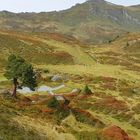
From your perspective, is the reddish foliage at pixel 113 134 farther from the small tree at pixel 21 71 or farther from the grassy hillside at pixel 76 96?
the small tree at pixel 21 71

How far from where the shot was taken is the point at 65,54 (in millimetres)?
139250

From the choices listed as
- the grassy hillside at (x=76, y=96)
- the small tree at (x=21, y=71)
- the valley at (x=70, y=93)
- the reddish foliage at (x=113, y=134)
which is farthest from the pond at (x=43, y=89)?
the reddish foliage at (x=113, y=134)

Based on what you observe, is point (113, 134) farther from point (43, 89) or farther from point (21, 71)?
point (43, 89)

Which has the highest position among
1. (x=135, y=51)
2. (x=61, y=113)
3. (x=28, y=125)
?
(x=28, y=125)

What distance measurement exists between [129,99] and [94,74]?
33549 mm

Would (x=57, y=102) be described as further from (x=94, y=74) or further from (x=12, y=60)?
(x=94, y=74)

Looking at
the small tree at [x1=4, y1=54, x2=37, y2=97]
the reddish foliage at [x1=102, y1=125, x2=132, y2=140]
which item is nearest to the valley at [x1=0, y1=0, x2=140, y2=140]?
the reddish foliage at [x1=102, y1=125, x2=132, y2=140]

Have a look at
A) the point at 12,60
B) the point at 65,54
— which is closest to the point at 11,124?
the point at 12,60

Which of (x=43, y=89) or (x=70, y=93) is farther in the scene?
(x=43, y=89)

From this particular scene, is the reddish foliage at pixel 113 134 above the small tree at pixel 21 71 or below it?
below

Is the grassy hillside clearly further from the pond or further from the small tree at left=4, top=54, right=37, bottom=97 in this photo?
the small tree at left=4, top=54, right=37, bottom=97

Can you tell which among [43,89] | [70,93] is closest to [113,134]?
[70,93]

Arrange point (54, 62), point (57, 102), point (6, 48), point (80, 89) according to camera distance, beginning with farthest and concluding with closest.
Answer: point (6, 48)
point (54, 62)
point (80, 89)
point (57, 102)

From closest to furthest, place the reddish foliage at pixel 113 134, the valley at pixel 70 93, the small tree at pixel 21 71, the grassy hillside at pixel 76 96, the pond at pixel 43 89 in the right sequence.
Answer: the grassy hillside at pixel 76 96 → the valley at pixel 70 93 → the reddish foliage at pixel 113 134 → the small tree at pixel 21 71 → the pond at pixel 43 89
